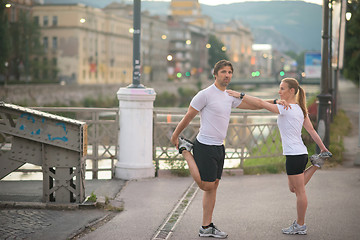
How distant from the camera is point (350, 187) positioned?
9.80m

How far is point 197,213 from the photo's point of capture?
776 centimetres

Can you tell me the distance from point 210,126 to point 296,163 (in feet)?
3.34

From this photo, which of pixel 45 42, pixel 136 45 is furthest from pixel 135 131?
pixel 45 42

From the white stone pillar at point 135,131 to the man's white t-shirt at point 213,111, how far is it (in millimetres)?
4311

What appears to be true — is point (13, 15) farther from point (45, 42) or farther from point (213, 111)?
point (213, 111)

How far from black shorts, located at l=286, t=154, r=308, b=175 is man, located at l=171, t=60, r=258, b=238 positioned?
2.26 feet

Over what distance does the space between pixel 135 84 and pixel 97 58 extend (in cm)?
8246

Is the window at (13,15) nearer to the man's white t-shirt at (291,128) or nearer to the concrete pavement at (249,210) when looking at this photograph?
the concrete pavement at (249,210)

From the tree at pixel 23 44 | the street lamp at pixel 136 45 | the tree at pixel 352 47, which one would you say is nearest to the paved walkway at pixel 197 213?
the street lamp at pixel 136 45

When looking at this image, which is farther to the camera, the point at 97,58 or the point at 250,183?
the point at 97,58

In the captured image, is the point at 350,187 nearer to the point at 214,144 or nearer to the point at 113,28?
the point at 214,144

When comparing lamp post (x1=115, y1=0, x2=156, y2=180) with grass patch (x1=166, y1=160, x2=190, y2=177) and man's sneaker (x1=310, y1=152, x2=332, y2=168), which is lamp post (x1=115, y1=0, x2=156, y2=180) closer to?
grass patch (x1=166, y1=160, x2=190, y2=177)

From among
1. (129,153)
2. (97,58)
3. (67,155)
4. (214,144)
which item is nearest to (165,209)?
(67,155)

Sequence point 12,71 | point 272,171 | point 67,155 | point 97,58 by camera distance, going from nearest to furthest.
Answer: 1. point 67,155
2. point 272,171
3. point 12,71
4. point 97,58
